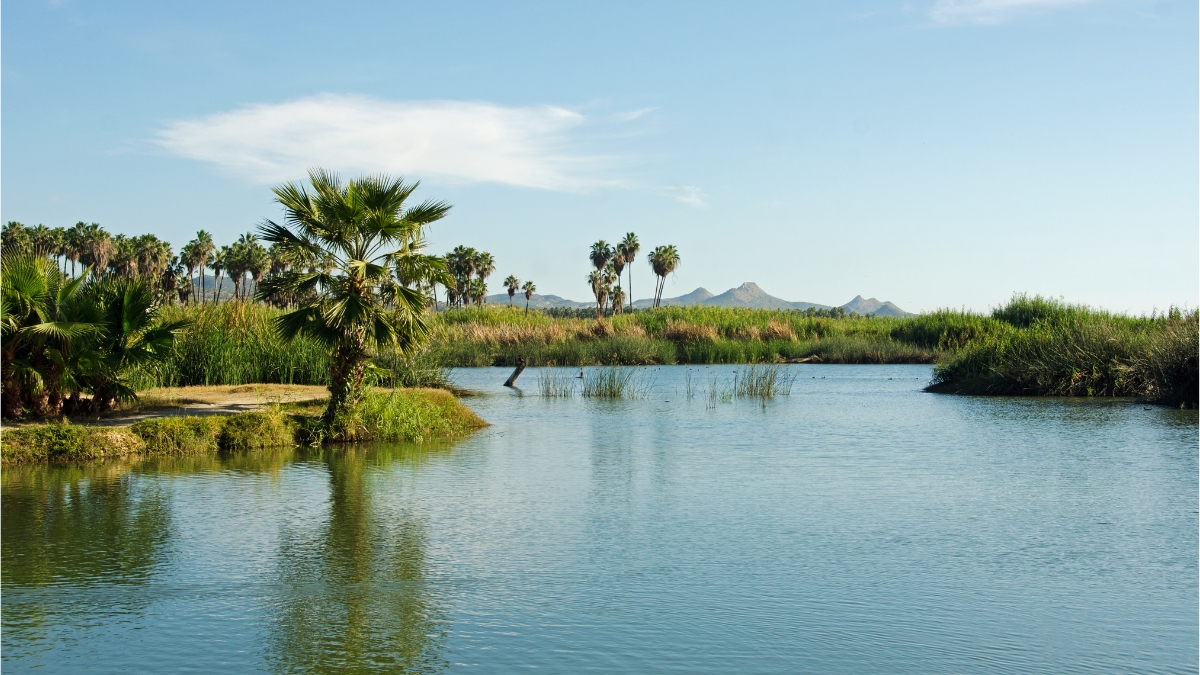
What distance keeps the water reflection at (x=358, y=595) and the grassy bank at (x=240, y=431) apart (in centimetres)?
491

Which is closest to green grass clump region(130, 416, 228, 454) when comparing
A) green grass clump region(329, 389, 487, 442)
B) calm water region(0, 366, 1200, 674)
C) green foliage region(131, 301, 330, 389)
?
calm water region(0, 366, 1200, 674)

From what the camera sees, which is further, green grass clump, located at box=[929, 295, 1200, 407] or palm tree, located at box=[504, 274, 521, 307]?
palm tree, located at box=[504, 274, 521, 307]

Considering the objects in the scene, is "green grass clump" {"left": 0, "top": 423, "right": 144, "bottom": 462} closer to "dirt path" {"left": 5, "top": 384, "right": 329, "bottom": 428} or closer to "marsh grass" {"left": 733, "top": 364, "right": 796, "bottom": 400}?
"dirt path" {"left": 5, "top": 384, "right": 329, "bottom": 428}

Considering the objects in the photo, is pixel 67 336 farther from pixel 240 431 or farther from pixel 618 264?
pixel 618 264

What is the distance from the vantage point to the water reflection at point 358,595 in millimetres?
6688

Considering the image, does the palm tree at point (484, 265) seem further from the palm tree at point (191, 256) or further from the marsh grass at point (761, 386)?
the marsh grass at point (761, 386)

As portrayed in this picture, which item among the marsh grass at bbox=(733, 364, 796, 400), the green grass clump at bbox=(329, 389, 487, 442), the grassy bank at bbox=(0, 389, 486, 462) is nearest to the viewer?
the grassy bank at bbox=(0, 389, 486, 462)

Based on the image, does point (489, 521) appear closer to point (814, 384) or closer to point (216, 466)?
point (216, 466)

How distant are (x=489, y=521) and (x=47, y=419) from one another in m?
9.48

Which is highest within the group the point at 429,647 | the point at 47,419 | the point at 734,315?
the point at 734,315

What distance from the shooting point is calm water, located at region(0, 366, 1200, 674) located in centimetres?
679

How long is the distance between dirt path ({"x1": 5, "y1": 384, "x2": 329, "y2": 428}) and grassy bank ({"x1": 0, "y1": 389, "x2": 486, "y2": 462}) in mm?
906

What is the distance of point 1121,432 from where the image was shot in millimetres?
19734

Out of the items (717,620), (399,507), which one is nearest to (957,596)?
(717,620)
